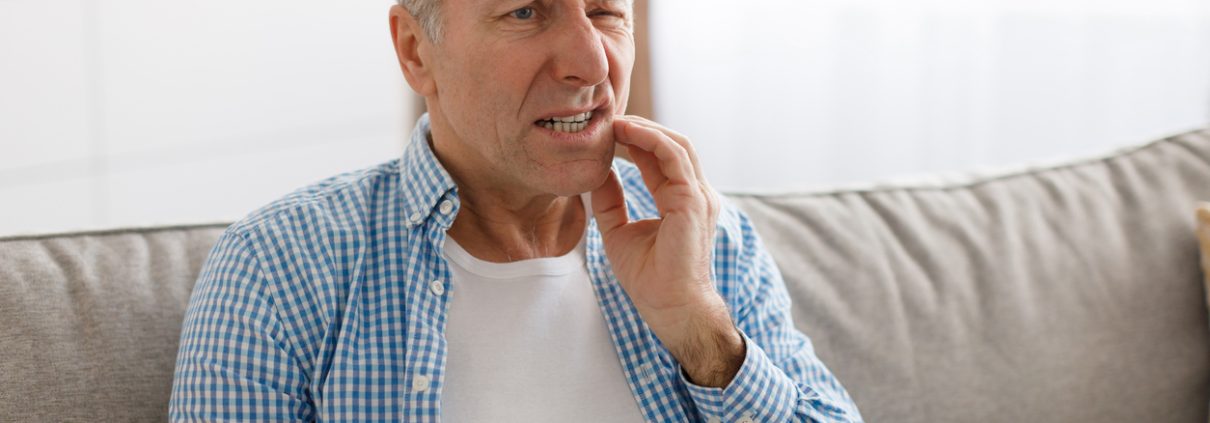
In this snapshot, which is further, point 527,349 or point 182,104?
point 182,104

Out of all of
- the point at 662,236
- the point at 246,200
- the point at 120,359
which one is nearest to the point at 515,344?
the point at 662,236

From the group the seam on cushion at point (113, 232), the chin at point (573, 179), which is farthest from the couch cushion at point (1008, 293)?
the seam on cushion at point (113, 232)

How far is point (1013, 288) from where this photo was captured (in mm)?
1847

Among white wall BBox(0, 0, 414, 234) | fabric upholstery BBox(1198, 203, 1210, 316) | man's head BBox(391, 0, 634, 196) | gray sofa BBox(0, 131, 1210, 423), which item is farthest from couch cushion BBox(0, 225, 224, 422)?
fabric upholstery BBox(1198, 203, 1210, 316)


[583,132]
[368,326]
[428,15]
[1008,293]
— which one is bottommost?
[1008,293]

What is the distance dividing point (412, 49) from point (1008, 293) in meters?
1.03

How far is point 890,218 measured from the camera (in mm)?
1899

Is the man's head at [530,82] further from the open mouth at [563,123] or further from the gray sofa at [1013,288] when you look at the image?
the gray sofa at [1013,288]

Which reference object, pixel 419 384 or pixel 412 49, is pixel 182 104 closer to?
pixel 412 49

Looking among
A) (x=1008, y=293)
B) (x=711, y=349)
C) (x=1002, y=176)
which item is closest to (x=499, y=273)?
(x=711, y=349)

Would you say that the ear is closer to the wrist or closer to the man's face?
the man's face

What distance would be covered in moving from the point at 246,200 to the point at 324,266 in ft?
4.54

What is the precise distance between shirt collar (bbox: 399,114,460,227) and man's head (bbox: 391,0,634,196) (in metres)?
0.06

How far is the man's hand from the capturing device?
1.41 meters
